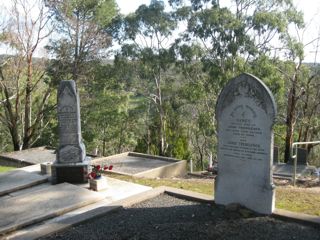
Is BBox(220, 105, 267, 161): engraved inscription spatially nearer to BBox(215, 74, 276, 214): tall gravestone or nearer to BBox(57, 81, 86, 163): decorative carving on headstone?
BBox(215, 74, 276, 214): tall gravestone

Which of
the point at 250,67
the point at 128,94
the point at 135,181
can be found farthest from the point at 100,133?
the point at 135,181

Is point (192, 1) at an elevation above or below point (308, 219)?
above

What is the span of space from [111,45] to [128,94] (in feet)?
12.3

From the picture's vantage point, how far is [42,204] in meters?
6.96

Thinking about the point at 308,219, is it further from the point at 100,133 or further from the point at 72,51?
the point at 100,133

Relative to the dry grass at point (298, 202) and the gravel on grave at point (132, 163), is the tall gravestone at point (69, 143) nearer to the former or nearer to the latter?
the gravel on grave at point (132, 163)

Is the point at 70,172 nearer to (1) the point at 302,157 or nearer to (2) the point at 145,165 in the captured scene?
(2) the point at 145,165

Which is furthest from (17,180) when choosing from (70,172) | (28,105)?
(28,105)

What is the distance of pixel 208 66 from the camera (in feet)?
59.9

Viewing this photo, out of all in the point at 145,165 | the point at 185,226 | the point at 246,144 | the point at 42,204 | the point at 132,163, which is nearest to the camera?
the point at 185,226

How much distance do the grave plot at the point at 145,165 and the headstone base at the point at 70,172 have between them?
11.2ft

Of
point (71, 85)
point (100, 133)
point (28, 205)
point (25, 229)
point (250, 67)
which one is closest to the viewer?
point (25, 229)

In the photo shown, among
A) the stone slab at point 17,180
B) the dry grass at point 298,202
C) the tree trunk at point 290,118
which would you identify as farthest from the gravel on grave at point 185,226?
the tree trunk at point 290,118

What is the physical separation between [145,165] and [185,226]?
8995 millimetres
